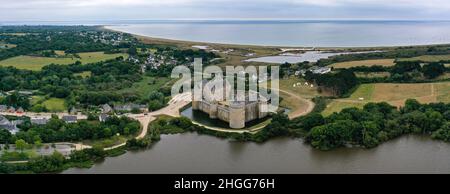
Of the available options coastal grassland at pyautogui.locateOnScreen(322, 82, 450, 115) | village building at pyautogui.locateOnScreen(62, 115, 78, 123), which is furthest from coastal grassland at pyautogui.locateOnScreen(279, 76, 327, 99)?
village building at pyautogui.locateOnScreen(62, 115, 78, 123)

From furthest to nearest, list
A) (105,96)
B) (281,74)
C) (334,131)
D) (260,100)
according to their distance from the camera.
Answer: (281,74)
(105,96)
(260,100)
(334,131)

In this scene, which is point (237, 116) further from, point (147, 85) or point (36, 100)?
point (147, 85)

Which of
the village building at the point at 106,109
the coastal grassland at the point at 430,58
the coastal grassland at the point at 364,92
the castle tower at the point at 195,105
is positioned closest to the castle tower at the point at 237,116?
the castle tower at the point at 195,105

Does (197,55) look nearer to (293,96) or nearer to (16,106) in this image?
(293,96)

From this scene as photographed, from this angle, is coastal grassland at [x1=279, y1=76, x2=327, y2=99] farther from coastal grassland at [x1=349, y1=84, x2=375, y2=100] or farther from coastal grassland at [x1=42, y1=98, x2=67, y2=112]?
coastal grassland at [x1=42, y1=98, x2=67, y2=112]

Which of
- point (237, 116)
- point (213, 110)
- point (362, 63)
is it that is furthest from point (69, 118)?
point (362, 63)

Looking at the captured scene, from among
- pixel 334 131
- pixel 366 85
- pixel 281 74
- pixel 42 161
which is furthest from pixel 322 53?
pixel 42 161

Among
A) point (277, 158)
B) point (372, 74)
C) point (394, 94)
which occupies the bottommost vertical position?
point (277, 158)
